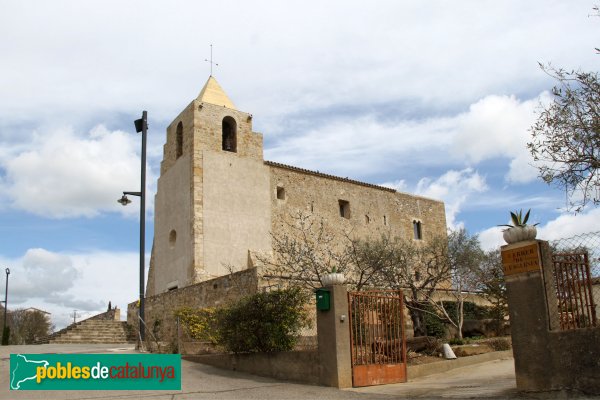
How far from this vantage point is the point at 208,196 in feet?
83.5

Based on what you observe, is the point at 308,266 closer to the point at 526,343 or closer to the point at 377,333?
the point at 377,333

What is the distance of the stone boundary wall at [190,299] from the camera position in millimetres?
18328

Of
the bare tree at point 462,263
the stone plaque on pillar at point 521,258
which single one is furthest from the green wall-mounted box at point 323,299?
the bare tree at point 462,263

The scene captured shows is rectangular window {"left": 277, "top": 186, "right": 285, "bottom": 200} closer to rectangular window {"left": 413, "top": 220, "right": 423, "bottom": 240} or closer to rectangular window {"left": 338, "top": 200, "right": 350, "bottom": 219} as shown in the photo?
rectangular window {"left": 338, "top": 200, "right": 350, "bottom": 219}

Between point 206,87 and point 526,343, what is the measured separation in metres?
23.8

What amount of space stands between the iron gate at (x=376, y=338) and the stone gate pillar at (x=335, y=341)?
17 cm

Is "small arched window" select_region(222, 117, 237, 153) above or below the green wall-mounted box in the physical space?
above

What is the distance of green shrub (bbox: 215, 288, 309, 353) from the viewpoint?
12.0 metres

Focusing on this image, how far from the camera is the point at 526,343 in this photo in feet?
26.5

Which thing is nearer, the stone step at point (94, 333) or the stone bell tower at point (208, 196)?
the stone step at point (94, 333)

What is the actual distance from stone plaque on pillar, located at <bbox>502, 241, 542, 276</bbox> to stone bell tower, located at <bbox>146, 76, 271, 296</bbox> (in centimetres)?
1726

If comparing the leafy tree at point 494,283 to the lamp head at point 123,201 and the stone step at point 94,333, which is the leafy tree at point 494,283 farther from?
the stone step at point 94,333

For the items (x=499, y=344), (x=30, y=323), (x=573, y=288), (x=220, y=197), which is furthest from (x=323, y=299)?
(x=30, y=323)

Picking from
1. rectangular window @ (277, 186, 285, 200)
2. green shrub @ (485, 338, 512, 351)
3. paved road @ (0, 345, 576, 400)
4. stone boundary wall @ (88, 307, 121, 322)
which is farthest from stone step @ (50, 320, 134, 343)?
green shrub @ (485, 338, 512, 351)
